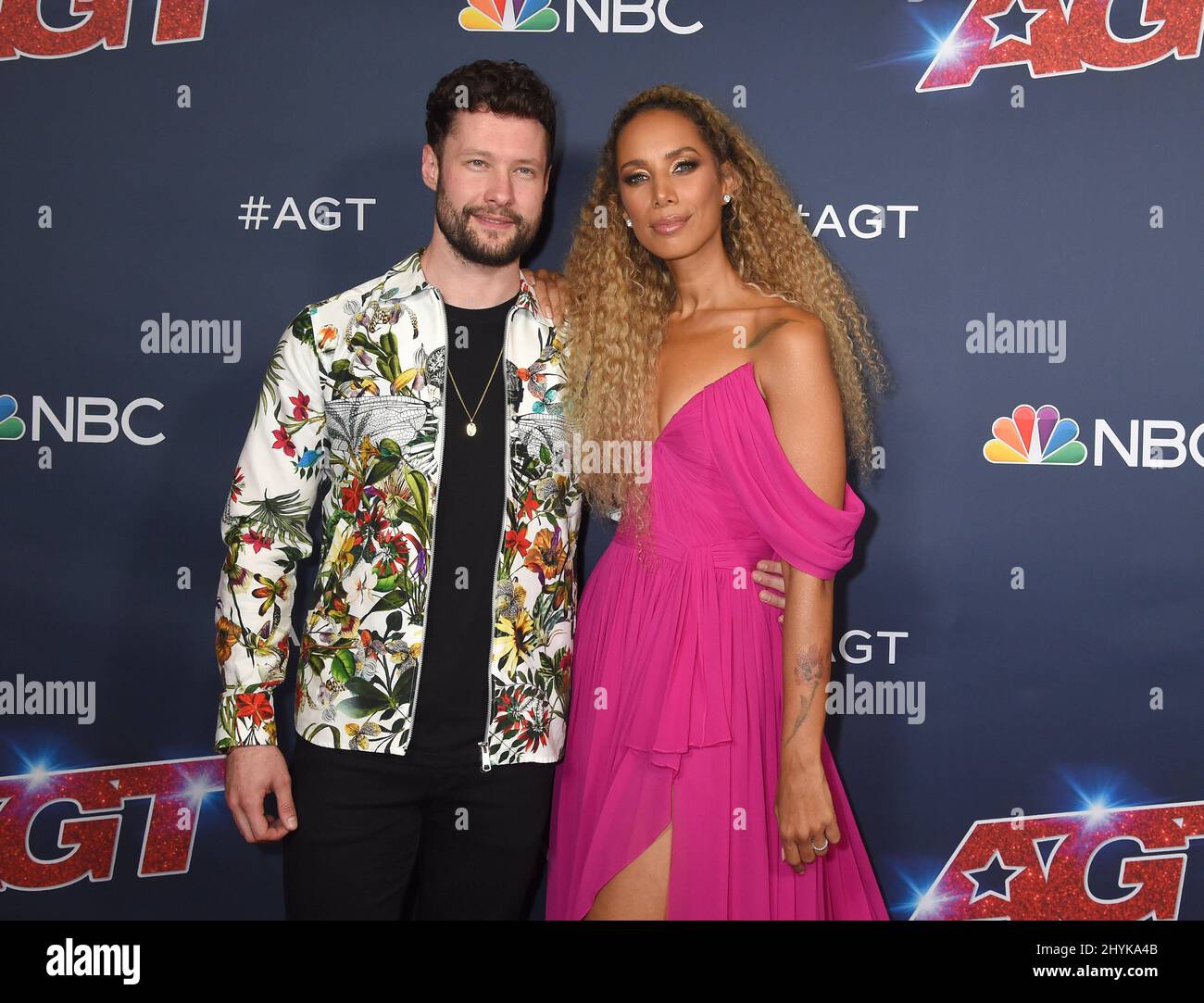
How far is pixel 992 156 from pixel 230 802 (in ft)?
7.06

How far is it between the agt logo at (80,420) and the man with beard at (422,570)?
0.68 metres

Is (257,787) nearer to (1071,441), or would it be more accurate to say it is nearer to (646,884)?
(646,884)

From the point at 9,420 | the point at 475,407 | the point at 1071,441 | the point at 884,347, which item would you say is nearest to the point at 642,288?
the point at 475,407

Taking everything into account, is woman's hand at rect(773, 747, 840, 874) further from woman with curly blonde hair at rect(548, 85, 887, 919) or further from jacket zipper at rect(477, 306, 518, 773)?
jacket zipper at rect(477, 306, 518, 773)

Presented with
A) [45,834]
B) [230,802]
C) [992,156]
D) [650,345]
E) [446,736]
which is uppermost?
[992,156]

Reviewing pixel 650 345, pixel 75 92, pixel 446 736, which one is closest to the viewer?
pixel 446 736

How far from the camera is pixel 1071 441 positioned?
2607 mm

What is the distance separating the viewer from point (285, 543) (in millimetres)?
2043

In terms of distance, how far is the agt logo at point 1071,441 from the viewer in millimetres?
2604

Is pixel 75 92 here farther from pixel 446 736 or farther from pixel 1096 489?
pixel 1096 489

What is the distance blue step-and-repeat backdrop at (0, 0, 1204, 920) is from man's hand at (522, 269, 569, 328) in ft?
1.01

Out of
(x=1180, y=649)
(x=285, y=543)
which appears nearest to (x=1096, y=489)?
(x=1180, y=649)

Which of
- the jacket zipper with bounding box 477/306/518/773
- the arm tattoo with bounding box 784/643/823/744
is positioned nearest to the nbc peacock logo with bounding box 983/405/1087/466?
the arm tattoo with bounding box 784/643/823/744

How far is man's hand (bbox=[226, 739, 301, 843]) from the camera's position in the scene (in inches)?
78.6
